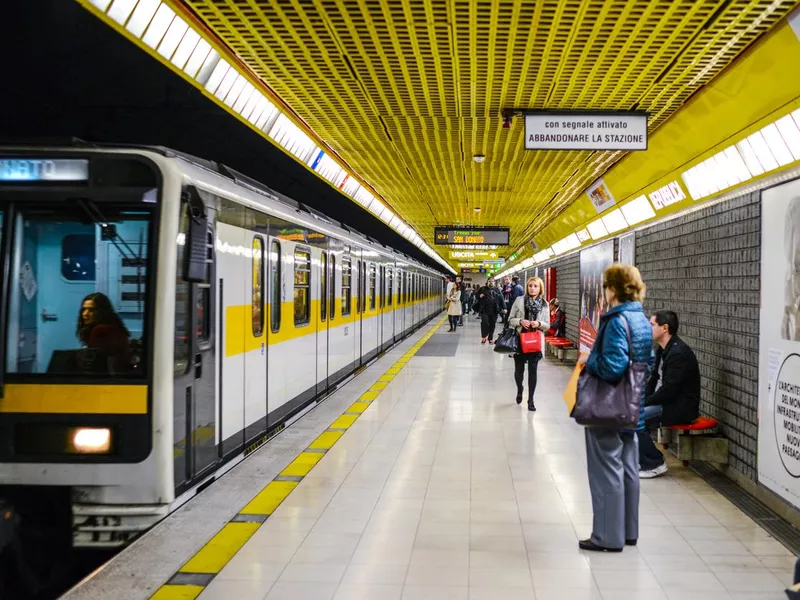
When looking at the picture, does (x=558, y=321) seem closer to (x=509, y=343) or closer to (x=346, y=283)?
(x=346, y=283)

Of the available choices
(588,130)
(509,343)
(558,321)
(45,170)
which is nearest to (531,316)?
(509,343)

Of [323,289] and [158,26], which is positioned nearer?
[158,26]

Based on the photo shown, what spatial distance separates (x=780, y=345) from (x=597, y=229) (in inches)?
367

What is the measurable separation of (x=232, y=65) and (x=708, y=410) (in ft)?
16.5

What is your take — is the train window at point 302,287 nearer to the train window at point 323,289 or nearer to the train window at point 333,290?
the train window at point 323,289

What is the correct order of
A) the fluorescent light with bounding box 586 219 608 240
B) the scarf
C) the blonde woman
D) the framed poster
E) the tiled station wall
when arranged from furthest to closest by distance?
the fluorescent light with bounding box 586 219 608 240
the framed poster
the scarf
the blonde woman
the tiled station wall

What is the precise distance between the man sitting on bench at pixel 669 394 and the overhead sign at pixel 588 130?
2.05 metres

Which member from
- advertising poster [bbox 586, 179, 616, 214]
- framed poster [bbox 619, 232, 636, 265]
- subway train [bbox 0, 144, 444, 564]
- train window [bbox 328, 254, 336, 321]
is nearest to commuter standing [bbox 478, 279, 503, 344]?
advertising poster [bbox 586, 179, 616, 214]

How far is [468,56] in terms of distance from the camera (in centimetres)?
604

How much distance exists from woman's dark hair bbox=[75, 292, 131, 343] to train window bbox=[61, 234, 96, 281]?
126 mm

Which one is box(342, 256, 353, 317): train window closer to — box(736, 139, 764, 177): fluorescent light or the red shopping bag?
the red shopping bag

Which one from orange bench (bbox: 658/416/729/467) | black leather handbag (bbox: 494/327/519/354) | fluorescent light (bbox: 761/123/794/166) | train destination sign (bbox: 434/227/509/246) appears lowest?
orange bench (bbox: 658/416/729/467)

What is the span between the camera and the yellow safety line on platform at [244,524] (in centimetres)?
389

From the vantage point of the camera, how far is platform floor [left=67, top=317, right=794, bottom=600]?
3.92 meters
